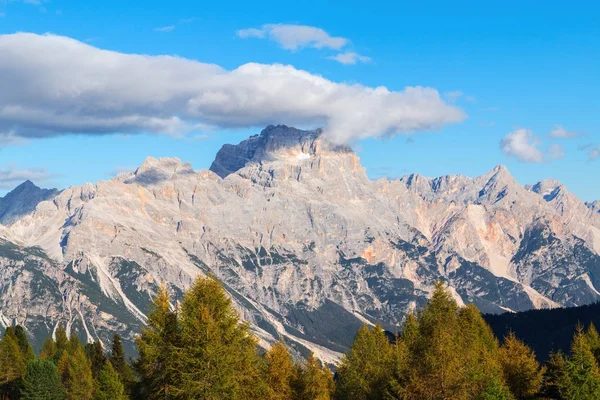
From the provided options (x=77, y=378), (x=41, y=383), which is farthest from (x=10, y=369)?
(x=41, y=383)

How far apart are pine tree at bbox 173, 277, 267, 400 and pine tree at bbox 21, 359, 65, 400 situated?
65.8 metres

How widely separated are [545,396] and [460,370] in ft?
120

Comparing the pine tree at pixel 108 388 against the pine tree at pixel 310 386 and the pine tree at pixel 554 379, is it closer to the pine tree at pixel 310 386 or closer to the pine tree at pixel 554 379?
the pine tree at pixel 310 386

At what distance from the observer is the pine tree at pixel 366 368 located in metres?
84.8

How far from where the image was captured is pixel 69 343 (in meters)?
176

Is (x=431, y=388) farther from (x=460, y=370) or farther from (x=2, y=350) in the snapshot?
(x=2, y=350)

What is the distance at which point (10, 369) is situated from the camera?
424 feet

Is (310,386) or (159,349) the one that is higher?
(159,349)

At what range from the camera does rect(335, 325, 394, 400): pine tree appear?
84.8 metres

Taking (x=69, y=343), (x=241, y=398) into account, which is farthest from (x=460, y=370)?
(x=69, y=343)

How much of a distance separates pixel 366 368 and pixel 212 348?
1563 inches

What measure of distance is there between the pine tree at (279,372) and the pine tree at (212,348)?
18.5 m

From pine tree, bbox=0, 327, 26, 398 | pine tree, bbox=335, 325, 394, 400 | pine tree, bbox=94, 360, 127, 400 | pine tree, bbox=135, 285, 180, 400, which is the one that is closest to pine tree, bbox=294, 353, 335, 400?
pine tree, bbox=335, 325, 394, 400

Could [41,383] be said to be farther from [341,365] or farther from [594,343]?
[594,343]
